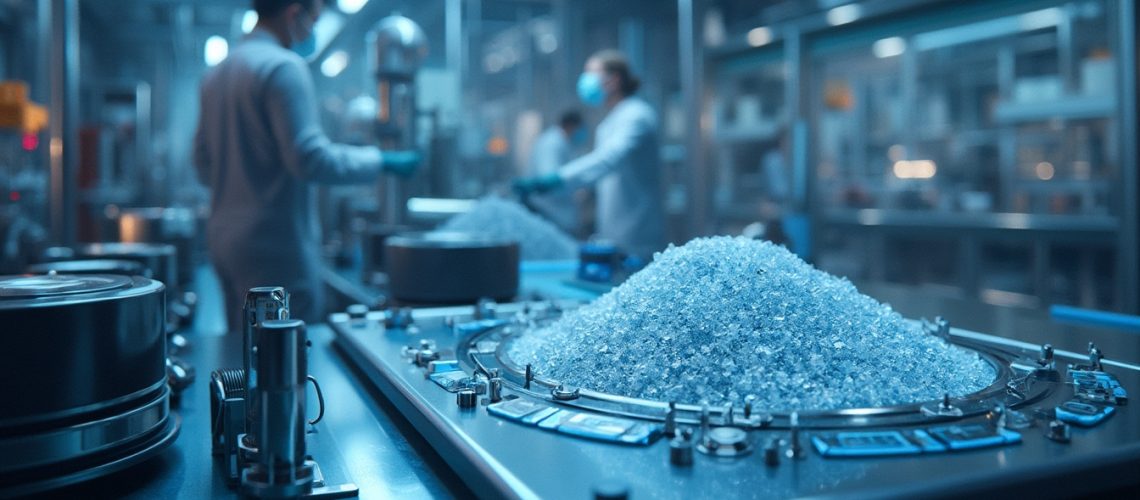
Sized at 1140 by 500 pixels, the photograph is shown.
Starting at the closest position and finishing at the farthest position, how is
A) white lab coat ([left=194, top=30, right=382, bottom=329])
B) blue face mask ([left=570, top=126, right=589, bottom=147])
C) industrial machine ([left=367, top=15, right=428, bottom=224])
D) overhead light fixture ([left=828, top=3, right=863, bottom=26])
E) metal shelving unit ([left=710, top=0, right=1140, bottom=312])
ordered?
1. white lab coat ([left=194, top=30, right=382, bottom=329])
2. industrial machine ([left=367, top=15, right=428, bottom=224])
3. metal shelving unit ([left=710, top=0, right=1140, bottom=312])
4. overhead light fixture ([left=828, top=3, right=863, bottom=26])
5. blue face mask ([left=570, top=126, right=589, bottom=147])

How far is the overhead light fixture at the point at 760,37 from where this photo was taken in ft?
15.5

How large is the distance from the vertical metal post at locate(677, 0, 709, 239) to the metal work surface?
4.44 feet

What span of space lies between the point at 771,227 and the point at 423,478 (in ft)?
4.46

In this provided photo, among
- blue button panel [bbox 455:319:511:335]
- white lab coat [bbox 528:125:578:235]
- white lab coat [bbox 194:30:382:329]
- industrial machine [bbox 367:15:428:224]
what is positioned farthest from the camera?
white lab coat [bbox 528:125:578:235]

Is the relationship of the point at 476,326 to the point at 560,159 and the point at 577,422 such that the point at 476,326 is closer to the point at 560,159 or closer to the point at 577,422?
the point at 577,422

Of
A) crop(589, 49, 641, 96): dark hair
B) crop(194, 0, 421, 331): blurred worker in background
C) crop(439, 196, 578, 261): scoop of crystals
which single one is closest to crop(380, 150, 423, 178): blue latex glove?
crop(194, 0, 421, 331): blurred worker in background

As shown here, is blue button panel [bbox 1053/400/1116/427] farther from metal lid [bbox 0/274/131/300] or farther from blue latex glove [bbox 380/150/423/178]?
blue latex glove [bbox 380/150/423/178]

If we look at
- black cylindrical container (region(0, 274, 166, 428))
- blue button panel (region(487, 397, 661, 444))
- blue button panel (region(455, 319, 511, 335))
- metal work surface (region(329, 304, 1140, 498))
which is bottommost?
metal work surface (region(329, 304, 1140, 498))

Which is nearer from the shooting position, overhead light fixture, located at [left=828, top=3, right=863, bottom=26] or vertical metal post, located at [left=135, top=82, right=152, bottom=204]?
overhead light fixture, located at [left=828, top=3, right=863, bottom=26]

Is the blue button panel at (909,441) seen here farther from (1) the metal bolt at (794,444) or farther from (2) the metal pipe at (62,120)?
(2) the metal pipe at (62,120)

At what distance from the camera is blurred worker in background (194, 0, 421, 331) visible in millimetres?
1780

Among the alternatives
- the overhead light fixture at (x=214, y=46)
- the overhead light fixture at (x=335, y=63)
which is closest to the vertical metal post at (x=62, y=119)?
the overhead light fixture at (x=335, y=63)

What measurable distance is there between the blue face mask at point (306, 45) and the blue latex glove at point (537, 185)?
28.9 inches

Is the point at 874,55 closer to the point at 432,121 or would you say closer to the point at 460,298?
the point at 432,121
